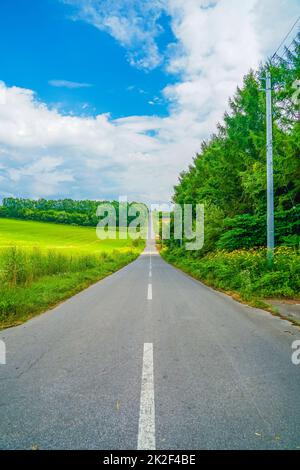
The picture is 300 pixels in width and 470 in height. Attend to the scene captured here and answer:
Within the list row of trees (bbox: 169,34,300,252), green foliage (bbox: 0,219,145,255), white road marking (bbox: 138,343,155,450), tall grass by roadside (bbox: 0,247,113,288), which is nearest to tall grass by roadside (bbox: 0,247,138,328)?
tall grass by roadside (bbox: 0,247,113,288)

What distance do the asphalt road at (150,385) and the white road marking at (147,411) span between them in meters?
0.01

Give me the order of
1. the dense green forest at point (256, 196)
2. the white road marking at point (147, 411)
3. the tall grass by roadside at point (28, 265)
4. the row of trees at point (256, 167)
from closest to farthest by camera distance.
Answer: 1. the white road marking at point (147, 411)
2. the dense green forest at point (256, 196)
3. the tall grass by roadside at point (28, 265)
4. the row of trees at point (256, 167)

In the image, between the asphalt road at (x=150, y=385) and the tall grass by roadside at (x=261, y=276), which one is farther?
the tall grass by roadside at (x=261, y=276)

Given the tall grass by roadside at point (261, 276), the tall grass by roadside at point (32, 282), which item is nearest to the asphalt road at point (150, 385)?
the tall grass by roadside at point (32, 282)

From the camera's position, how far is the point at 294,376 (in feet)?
12.0

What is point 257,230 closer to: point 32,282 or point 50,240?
point 32,282

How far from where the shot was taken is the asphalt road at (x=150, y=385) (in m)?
2.48

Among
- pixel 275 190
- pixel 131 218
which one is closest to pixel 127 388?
pixel 275 190

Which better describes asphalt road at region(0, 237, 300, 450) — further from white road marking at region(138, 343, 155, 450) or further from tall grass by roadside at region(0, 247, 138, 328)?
tall grass by roadside at region(0, 247, 138, 328)

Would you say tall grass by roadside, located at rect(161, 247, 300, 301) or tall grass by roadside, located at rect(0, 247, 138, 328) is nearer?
tall grass by roadside, located at rect(0, 247, 138, 328)

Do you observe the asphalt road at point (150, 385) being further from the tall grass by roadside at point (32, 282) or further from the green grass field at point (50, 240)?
the green grass field at point (50, 240)

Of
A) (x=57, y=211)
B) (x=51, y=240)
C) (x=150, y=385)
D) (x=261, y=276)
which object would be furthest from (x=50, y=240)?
(x=150, y=385)

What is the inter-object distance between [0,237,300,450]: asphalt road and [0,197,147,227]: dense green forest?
9606 centimetres

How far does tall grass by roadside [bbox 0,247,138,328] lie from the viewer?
7.20 meters
